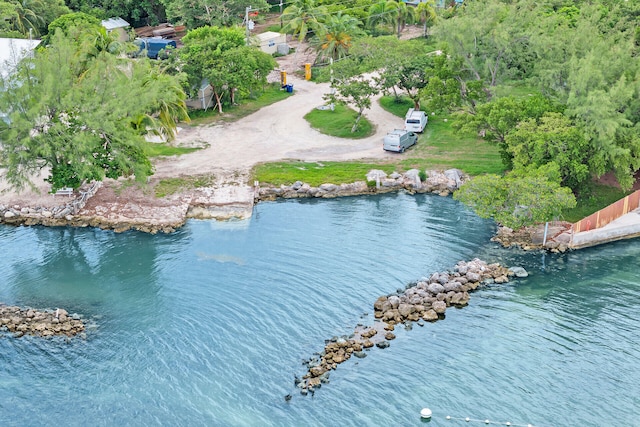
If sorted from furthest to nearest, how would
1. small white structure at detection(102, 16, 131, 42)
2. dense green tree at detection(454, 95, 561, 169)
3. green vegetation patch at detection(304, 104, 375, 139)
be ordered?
small white structure at detection(102, 16, 131, 42) < green vegetation patch at detection(304, 104, 375, 139) < dense green tree at detection(454, 95, 561, 169)

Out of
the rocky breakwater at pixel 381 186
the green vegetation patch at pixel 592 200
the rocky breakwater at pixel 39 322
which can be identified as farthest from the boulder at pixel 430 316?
the rocky breakwater at pixel 39 322

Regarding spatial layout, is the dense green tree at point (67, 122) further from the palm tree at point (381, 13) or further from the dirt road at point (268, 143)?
the palm tree at point (381, 13)

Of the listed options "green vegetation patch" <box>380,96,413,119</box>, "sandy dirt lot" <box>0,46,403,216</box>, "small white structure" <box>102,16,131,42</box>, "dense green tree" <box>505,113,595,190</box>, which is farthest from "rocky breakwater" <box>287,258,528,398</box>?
"small white structure" <box>102,16,131,42</box>

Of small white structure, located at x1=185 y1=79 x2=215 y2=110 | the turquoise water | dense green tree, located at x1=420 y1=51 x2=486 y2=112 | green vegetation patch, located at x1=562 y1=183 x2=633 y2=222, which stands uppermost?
dense green tree, located at x1=420 y1=51 x2=486 y2=112

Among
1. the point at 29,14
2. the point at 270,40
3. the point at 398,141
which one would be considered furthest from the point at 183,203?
the point at 29,14

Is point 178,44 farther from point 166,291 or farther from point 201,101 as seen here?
point 166,291

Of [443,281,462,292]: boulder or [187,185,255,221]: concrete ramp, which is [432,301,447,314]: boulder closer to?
[443,281,462,292]: boulder

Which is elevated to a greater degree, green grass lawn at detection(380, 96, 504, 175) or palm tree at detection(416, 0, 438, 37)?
palm tree at detection(416, 0, 438, 37)
